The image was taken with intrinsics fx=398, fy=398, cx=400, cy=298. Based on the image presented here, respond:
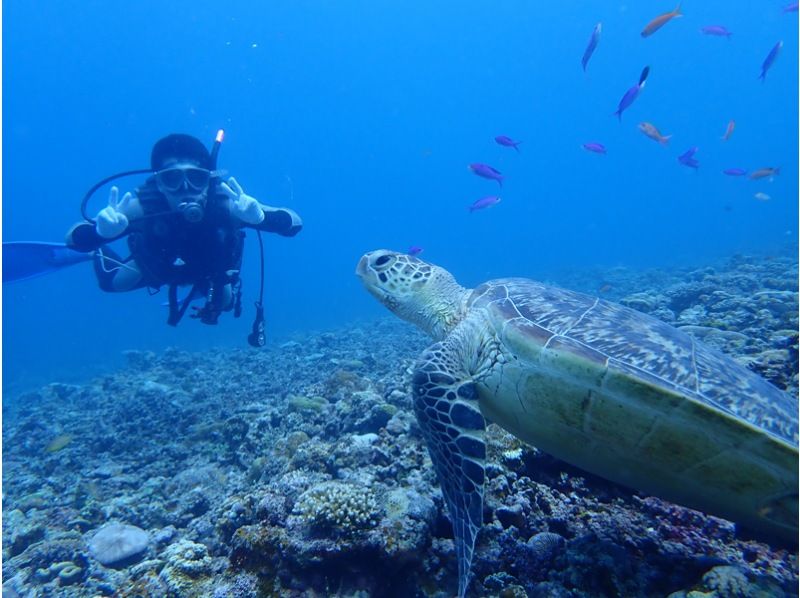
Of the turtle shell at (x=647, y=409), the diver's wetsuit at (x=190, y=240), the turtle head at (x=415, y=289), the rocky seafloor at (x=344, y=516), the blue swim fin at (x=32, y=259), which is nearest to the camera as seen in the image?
the turtle shell at (x=647, y=409)

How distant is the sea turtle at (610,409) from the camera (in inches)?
72.7

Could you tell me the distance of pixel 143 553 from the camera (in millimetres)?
3195

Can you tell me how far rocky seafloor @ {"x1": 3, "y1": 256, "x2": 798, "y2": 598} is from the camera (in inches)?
82.4

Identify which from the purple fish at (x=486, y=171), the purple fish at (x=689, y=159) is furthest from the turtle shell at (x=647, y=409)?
the purple fish at (x=689, y=159)

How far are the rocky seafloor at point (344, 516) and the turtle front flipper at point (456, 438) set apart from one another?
0.24m

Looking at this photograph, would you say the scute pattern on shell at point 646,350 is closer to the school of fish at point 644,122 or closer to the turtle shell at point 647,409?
the turtle shell at point 647,409

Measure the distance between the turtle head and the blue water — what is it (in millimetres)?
47154

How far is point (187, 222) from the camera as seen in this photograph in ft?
20.3

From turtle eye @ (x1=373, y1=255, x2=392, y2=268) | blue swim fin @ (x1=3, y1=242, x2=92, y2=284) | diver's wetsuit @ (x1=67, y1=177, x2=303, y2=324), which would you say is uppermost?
turtle eye @ (x1=373, y1=255, x2=392, y2=268)

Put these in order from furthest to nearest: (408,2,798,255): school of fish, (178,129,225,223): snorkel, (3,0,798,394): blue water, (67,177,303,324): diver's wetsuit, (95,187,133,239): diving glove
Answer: (3,0,798,394): blue water
(67,177,303,324): diver's wetsuit
(408,2,798,255): school of fish
(178,129,225,223): snorkel
(95,187,133,239): diving glove

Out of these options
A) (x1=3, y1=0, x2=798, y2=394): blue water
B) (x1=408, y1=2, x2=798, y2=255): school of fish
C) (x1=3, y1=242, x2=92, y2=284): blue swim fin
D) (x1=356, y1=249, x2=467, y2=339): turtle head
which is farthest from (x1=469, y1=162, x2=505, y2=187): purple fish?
(x1=3, y1=0, x2=798, y2=394): blue water

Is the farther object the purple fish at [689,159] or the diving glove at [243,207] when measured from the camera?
the purple fish at [689,159]

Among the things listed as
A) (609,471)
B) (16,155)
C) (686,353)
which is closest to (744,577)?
(609,471)

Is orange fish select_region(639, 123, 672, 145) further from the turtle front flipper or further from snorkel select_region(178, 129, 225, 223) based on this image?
snorkel select_region(178, 129, 225, 223)
